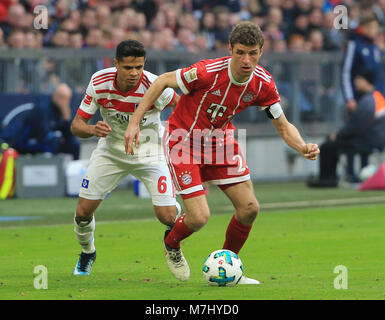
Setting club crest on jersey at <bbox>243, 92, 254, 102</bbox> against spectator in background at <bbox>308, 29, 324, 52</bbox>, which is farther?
spectator in background at <bbox>308, 29, 324, 52</bbox>

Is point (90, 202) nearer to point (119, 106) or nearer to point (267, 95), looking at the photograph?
point (119, 106)

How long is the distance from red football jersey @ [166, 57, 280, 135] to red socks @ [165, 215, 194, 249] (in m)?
0.81

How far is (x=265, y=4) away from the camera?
23.0 meters

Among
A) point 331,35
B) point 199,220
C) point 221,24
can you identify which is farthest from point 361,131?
point 199,220

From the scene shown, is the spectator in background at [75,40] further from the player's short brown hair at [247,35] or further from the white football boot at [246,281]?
the white football boot at [246,281]

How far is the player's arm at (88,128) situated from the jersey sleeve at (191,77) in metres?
0.90

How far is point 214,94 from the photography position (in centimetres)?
837

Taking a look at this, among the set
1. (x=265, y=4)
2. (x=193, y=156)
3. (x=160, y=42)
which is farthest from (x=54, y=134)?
(x=193, y=156)

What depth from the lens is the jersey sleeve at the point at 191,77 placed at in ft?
26.9

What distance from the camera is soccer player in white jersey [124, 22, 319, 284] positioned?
8.30 m

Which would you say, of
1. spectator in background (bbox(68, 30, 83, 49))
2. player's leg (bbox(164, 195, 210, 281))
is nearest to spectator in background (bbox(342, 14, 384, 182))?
spectator in background (bbox(68, 30, 83, 49))

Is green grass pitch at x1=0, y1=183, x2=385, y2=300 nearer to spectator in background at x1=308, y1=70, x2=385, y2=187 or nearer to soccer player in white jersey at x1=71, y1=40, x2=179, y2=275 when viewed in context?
soccer player in white jersey at x1=71, y1=40, x2=179, y2=275
